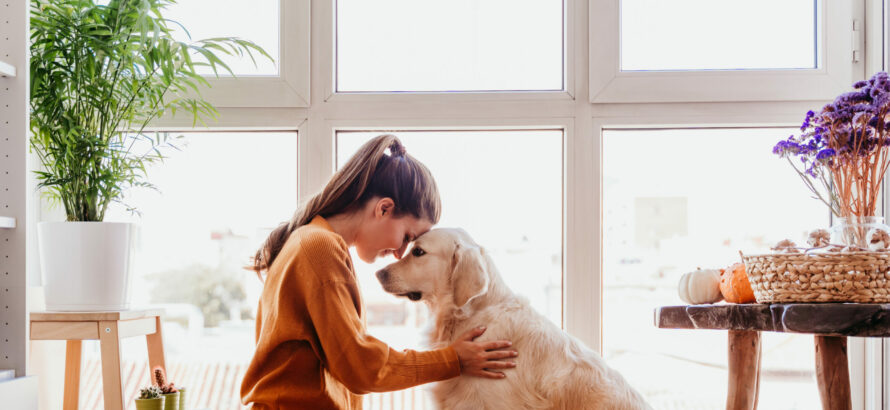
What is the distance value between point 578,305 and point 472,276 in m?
0.77

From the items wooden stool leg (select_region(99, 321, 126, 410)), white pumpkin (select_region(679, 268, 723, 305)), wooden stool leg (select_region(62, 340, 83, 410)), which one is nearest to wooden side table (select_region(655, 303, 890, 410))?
white pumpkin (select_region(679, 268, 723, 305))

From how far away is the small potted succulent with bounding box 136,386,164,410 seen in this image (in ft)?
6.38

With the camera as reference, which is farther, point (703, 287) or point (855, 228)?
point (703, 287)

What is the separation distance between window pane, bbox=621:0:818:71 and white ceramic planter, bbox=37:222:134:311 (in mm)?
1753

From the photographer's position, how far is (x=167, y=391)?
201 cm

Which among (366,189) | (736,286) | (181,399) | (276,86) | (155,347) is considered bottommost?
(181,399)

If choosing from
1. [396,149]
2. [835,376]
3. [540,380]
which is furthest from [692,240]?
[396,149]

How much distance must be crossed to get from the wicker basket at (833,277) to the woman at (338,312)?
25.4 inches

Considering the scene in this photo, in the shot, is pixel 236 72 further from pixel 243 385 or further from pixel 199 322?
pixel 243 385

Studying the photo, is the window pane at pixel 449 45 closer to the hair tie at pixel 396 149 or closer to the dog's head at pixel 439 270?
the hair tie at pixel 396 149

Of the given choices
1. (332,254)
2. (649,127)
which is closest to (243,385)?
(332,254)

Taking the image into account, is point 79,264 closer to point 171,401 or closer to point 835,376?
point 171,401

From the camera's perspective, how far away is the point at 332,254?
164cm

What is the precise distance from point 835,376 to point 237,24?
214 cm
